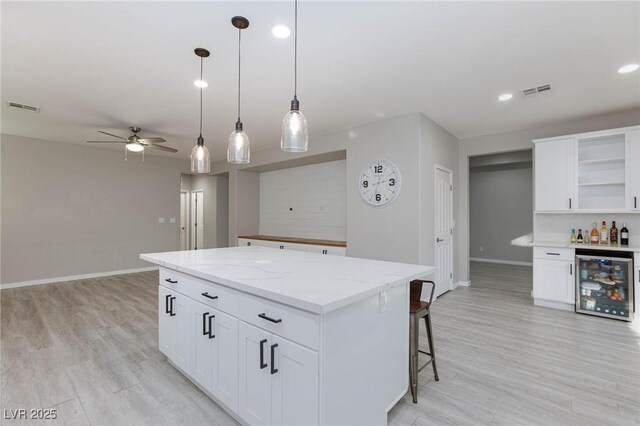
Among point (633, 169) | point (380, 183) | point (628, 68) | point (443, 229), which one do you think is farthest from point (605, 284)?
point (380, 183)

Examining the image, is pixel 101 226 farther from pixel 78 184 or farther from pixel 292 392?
pixel 292 392

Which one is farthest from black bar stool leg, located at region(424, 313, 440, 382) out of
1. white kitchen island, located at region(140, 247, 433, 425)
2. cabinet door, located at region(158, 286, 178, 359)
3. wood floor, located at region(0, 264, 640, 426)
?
cabinet door, located at region(158, 286, 178, 359)

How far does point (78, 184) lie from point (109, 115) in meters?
2.63

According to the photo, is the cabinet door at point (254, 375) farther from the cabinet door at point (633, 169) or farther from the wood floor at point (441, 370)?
the cabinet door at point (633, 169)

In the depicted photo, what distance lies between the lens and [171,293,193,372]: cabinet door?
2.16 m

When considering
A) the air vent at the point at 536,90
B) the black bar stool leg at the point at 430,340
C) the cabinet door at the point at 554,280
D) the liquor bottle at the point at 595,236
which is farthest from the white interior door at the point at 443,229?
the black bar stool leg at the point at 430,340

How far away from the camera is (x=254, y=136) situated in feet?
17.2

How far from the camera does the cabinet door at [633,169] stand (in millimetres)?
3604

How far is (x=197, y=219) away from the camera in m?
9.06

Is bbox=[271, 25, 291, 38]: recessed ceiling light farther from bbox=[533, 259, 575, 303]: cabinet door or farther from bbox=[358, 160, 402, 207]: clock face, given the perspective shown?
bbox=[533, 259, 575, 303]: cabinet door

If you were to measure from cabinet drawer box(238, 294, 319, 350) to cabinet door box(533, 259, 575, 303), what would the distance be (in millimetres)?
4122

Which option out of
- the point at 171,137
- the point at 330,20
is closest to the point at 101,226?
the point at 171,137

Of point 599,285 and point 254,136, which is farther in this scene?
point 254,136

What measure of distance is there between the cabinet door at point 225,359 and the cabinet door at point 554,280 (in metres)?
4.21
